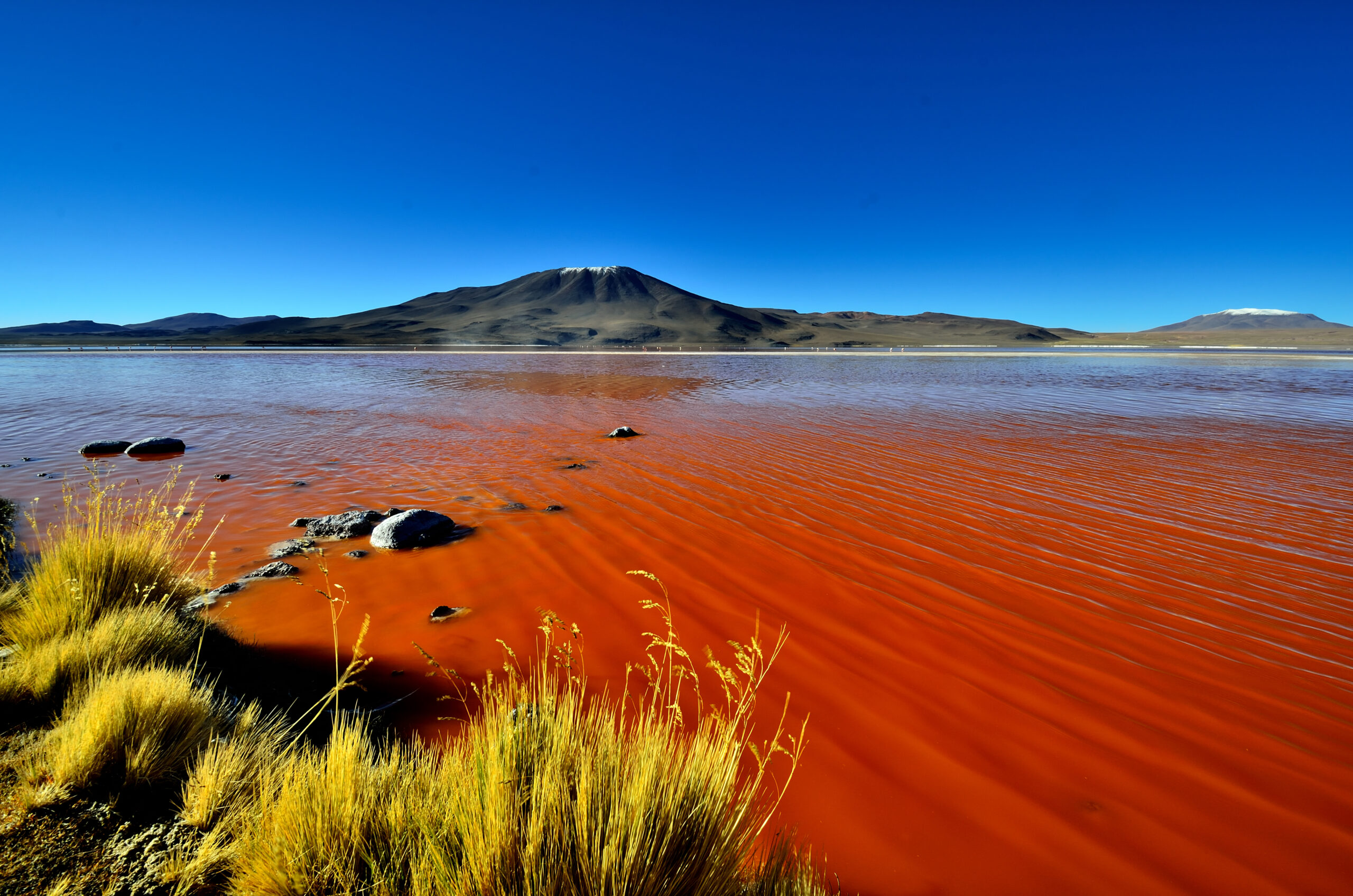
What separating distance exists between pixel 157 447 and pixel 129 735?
931 centimetres

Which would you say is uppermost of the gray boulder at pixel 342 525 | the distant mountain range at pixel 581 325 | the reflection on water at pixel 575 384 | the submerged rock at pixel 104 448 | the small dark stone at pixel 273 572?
the distant mountain range at pixel 581 325

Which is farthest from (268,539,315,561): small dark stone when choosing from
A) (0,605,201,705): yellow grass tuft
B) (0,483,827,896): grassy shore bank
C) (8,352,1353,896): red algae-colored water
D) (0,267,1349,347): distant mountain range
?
(0,267,1349,347): distant mountain range

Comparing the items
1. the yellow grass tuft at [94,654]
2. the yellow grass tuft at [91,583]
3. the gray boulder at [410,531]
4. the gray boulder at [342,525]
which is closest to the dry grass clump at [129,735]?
the yellow grass tuft at [94,654]

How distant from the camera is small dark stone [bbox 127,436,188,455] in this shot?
28.5ft

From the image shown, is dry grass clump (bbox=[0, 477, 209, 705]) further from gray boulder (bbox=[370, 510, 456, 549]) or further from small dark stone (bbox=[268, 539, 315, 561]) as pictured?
gray boulder (bbox=[370, 510, 456, 549])

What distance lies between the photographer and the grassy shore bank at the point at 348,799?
1538mm

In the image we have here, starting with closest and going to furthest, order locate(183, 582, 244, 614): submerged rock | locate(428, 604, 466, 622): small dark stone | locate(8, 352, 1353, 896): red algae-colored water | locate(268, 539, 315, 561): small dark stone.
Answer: locate(8, 352, 1353, 896): red algae-colored water → locate(183, 582, 244, 614): submerged rock → locate(428, 604, 466, 622): small dark stone → locate(268, 539, 315, 561): small dark stone

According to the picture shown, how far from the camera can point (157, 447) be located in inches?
351

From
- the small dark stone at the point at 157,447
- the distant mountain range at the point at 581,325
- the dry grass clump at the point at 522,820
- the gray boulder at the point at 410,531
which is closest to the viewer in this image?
the dry grass clump at the point at 522,820

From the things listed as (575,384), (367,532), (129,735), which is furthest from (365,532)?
(575,384)

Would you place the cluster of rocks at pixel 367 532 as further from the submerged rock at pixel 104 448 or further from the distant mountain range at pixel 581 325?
the distant mountain range at pixel 581 325

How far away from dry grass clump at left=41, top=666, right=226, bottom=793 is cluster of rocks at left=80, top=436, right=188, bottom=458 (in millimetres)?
8694

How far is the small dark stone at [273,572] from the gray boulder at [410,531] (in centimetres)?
73

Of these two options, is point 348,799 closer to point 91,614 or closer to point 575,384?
point 91,614
